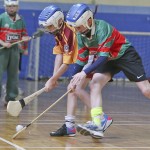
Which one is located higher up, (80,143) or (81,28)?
(81,28)

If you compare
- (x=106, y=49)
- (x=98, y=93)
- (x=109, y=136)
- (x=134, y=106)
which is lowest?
(x=134, y=106)

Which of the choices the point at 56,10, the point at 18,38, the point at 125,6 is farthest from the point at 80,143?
the point at 125,6

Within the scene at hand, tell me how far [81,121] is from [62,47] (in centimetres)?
164

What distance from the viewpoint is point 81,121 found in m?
8.30

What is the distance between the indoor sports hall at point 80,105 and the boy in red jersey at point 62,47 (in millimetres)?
167

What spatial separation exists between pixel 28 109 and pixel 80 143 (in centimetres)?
355

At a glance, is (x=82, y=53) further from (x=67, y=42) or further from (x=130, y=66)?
(x=130, y=66)

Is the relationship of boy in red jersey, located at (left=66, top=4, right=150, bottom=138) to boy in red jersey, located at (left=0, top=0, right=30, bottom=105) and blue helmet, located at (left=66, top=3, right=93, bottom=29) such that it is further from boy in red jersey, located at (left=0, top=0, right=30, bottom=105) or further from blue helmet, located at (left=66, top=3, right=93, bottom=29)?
boy in red jersey, located at (left=0, top=0, right=30, bottom=105)

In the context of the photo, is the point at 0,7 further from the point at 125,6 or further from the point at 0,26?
the point at 0,26

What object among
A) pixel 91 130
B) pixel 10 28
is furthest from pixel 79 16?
pixel 10 28

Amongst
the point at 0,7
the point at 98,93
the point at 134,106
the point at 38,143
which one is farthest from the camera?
the point at 0,7

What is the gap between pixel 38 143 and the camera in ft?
20.5

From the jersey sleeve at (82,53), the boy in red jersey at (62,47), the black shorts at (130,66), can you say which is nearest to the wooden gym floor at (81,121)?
the boy in red jersey at (62,47)

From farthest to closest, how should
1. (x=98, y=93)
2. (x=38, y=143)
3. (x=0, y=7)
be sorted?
(x=0, y=7)
(x=98, y=93)
(x=38, y=143)
